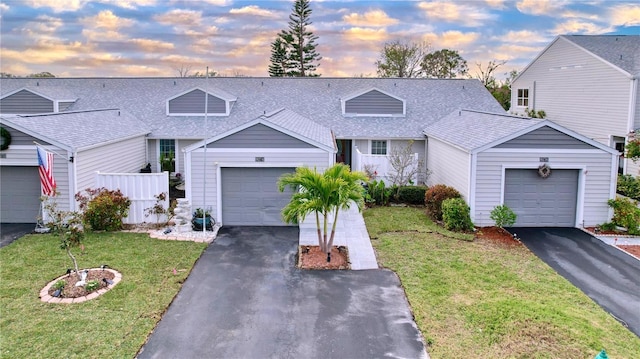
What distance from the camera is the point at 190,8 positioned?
2469cm

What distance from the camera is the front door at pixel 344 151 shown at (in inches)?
933

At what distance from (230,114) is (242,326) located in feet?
53.6

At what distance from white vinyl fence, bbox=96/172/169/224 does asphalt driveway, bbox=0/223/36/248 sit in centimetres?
234

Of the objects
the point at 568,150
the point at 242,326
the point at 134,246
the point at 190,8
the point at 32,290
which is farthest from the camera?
the point at 190,8

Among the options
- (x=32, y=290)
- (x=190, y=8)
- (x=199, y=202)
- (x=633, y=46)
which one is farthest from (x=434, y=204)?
(x=190, y=8)

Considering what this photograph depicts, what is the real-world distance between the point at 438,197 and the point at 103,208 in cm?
1038

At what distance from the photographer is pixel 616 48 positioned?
22.6 metres

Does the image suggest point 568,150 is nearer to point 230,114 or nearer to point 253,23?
point 230,114

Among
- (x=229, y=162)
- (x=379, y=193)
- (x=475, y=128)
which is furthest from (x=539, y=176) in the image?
(x=229, y=162)

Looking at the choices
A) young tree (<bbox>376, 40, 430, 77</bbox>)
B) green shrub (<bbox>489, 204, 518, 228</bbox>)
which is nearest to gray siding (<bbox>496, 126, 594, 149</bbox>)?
green shrub (<bbox>489, 204, 518, 228</bbox>)

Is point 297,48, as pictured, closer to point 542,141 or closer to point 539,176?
point 542,141

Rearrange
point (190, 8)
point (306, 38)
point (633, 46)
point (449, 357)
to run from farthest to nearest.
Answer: point (306, 38) → point (190, 8) → point (633, 46) → point (449, 357)

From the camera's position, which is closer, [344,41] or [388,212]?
[388,212]

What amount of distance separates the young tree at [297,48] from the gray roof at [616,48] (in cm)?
2725
